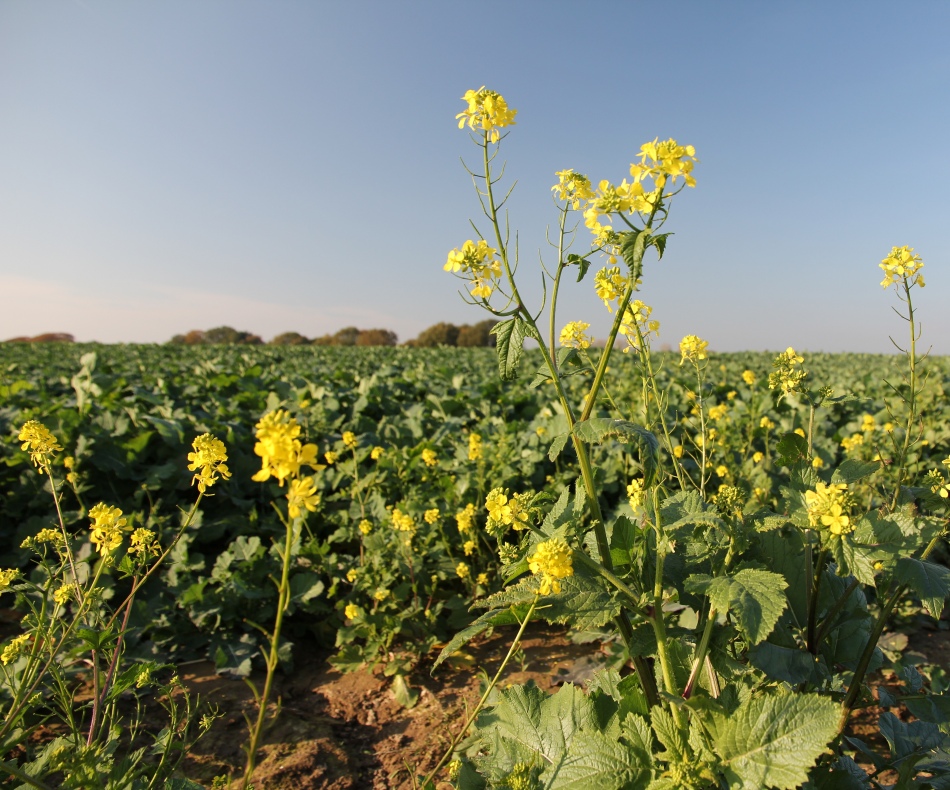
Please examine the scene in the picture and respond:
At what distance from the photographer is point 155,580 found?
147 inches

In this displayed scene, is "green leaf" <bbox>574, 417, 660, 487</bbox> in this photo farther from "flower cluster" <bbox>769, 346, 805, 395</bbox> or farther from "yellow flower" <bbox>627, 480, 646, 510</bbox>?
"flower cluster" <bbox>769, 346, 805, 395</bbox>

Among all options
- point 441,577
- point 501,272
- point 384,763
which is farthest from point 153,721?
point 501,272

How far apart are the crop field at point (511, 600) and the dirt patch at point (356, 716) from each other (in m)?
0.01

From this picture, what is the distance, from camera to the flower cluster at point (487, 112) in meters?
1.65

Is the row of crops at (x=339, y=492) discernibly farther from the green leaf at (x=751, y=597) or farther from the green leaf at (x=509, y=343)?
the green leaf at (x=509, y=343)

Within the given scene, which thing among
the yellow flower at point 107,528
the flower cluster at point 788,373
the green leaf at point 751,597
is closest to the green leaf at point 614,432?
the green leaf at point 751,597

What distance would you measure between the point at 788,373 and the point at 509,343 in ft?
3.90

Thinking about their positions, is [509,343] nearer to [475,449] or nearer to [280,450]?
[280,450]

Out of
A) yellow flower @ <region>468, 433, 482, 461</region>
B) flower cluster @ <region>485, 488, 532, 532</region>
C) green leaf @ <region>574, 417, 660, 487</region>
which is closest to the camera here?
green leaf @ <region>574, 417, 660, 487</region>

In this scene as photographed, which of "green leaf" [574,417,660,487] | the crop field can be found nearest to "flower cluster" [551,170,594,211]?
the crop field

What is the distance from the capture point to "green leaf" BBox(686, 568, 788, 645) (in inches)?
50.8

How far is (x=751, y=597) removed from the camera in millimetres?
1351

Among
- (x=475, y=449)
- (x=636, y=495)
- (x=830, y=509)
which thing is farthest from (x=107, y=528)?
(x=475, y=449)

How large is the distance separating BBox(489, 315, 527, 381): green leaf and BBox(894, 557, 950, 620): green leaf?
115cm
